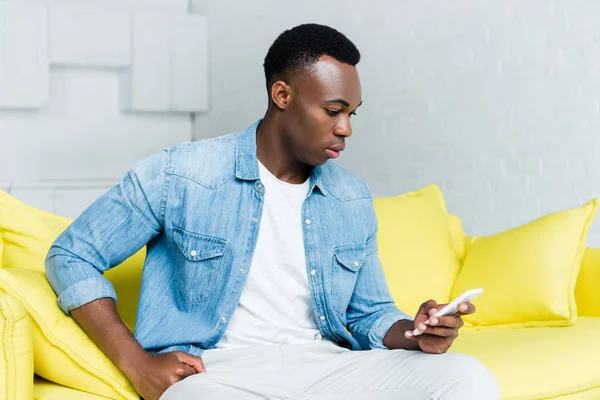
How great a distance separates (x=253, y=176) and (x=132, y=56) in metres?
3.37

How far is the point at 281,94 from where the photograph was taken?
2.14m

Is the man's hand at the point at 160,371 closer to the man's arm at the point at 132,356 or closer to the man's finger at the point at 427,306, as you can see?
the man's arm at the point at 132,356

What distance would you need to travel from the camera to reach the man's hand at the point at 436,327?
1.81 meters

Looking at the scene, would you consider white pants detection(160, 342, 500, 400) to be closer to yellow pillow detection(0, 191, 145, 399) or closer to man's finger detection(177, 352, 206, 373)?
man's finger detection(177, 352, 206, 373)

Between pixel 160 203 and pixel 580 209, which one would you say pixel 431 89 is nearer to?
pixel 580 209

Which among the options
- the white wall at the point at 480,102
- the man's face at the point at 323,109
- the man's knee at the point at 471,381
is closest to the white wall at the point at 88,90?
the white wall at the point at 480,102

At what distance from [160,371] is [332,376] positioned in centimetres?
37

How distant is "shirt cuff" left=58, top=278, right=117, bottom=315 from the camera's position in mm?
1877

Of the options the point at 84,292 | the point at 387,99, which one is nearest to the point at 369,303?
the point at 84,292

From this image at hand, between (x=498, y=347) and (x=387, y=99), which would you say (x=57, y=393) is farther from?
(x=387, y=99)

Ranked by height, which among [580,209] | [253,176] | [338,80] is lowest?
[580,209]

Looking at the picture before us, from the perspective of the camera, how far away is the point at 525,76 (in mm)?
3598

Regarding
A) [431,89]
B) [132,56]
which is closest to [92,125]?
[132,56]

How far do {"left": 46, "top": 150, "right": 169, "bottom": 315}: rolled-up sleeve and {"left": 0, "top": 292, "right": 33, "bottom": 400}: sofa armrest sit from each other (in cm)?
16
